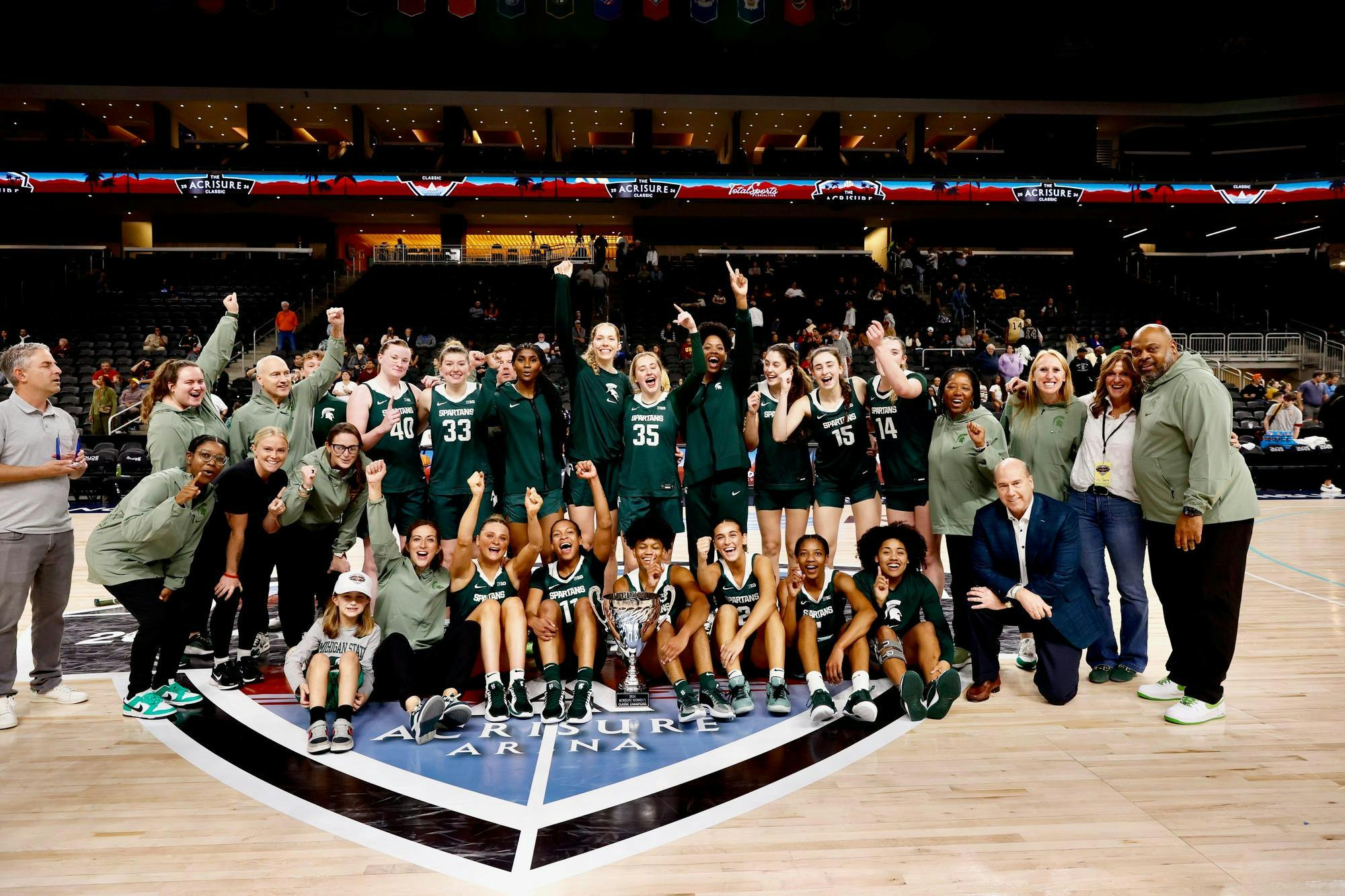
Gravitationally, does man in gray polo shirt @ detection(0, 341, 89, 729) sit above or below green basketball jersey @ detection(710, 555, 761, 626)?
above

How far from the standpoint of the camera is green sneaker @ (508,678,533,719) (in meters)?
4.31

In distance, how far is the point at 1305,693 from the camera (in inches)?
185

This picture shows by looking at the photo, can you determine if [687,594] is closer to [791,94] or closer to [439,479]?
[439,479]

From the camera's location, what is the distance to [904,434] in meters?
5.34

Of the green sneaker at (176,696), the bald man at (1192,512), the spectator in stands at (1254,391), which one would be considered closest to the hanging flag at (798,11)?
the spectator in stands at (1254,391)

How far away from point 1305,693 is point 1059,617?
1.48 m

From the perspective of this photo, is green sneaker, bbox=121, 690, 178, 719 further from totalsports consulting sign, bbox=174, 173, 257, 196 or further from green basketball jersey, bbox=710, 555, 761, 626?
totalsports consulting sign, bbox=174, 173, 257, 196

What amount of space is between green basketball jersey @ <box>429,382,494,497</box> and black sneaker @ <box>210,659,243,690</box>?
146 centimetres

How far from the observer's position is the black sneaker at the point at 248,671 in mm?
4898

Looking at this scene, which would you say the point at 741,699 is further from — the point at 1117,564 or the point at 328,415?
the point at 328,415

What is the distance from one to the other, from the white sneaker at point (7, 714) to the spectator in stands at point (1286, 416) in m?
15.9

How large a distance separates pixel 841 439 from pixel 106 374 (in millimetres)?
13624

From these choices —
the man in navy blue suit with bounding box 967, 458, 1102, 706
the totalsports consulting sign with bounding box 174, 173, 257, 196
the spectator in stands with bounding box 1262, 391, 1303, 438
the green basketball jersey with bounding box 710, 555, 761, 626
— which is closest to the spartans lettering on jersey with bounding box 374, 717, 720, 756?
the green basketball jersey with bounding box 710, 555, 761, 626

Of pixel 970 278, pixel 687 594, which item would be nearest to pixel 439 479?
pixel 687 594
